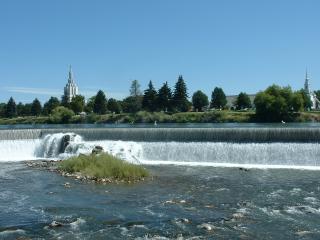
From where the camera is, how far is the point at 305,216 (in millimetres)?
14234

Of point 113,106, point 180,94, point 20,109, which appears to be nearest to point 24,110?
point 20,109

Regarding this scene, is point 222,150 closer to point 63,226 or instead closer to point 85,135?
point 85,135

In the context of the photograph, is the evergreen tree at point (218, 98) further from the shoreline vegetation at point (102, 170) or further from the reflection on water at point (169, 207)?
the shoreline vegetation at point (102, 170)

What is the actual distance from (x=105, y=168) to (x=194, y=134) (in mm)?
9599

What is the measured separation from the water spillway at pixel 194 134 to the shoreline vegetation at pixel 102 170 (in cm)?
795

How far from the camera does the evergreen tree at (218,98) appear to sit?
291 ft

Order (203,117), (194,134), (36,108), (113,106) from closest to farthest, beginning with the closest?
(194,134), (203,117), (113,106), (36,108)

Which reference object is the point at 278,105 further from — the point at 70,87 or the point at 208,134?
the point at 70,87

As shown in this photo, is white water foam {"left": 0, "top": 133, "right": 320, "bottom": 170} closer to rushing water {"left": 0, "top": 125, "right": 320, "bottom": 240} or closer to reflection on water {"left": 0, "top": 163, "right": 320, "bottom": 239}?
rushing water {"left": 0, "top": 125, "right": 320, "bottom": 240}

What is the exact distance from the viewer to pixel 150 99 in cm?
7456

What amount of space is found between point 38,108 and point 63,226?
304 ft

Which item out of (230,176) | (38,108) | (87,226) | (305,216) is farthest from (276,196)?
(38,108)

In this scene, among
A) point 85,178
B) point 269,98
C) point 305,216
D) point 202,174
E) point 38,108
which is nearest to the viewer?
point 305,216

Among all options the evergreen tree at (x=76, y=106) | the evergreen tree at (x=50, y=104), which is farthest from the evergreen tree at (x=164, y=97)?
the evergreen tree at (x=50, y=104)
